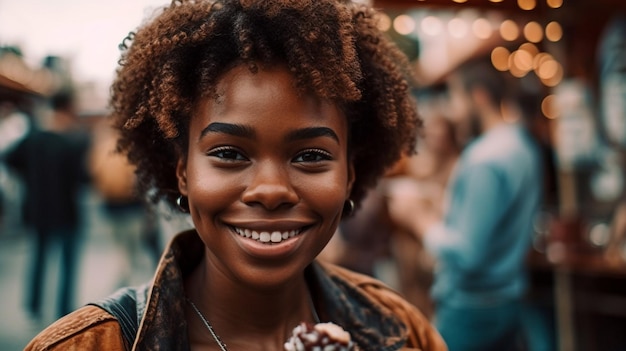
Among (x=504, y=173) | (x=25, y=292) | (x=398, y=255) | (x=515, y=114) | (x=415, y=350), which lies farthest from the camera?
(x=25, y=292)

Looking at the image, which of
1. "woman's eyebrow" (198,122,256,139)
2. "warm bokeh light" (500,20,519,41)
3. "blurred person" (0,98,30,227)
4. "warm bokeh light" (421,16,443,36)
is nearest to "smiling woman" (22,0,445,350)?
"woman's eyebrow" (198,122,256,139)

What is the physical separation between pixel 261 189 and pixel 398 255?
3843 millimetres

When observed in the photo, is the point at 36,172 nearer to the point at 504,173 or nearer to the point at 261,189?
the point at 504,173

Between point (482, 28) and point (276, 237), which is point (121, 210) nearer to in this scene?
point (482, 28)

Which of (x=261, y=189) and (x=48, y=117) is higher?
(x=48, y=117)

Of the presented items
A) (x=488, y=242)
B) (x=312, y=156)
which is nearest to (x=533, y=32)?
(x=488, y=242)

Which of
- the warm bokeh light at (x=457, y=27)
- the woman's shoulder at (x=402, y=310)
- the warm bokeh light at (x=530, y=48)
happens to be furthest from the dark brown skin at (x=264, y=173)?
the warm bokeh light at (x=530, y=48)

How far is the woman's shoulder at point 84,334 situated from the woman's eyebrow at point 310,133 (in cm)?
55

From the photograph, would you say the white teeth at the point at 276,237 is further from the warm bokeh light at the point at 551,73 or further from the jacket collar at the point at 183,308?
the warm bokeh light at the point at 551,73

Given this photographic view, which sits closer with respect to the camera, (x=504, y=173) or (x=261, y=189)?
(x=261, y=189)

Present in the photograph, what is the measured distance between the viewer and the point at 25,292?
559cm

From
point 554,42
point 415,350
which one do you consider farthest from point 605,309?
point 415,350

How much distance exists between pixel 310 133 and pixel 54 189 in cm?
414

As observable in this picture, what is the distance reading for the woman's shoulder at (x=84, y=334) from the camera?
56.9 inches
